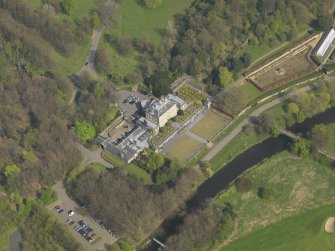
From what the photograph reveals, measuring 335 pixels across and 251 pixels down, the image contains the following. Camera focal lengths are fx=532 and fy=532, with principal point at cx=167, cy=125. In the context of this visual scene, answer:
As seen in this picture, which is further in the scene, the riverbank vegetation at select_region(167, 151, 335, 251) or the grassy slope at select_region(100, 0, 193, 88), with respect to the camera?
the grassy slope at select_region(100, 0, 193, 88)

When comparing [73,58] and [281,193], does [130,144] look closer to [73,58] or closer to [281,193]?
[281,193]

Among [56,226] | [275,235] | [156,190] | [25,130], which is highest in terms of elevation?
[275,235]

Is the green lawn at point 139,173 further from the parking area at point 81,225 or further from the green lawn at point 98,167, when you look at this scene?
the parking area at point 81,225

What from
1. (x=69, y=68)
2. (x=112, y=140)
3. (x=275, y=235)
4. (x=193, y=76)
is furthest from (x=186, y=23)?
(x=275, y=235)

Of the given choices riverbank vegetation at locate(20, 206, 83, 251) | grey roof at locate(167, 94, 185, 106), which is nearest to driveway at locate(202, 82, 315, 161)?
grey roof at locate(167, 94, 185, 106)

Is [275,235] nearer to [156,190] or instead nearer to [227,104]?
[156,190]

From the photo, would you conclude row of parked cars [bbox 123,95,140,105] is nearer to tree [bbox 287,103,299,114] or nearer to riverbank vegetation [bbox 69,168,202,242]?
riverbank vegetation [bbox 69,168,202,242]

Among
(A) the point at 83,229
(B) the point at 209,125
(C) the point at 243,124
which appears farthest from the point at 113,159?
(C) the point at 243,124
